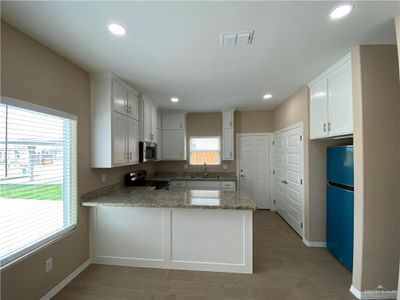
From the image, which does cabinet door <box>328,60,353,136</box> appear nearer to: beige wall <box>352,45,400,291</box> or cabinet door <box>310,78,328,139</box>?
cabinet door <box>310,78,328,139</box>

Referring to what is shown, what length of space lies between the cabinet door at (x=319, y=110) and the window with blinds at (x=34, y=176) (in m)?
3.20

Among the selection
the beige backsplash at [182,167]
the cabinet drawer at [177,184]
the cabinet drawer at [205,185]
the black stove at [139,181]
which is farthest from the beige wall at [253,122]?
the black stove at [139,181]

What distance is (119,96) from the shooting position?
9.13 ft

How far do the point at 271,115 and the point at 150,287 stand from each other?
14.5 feet

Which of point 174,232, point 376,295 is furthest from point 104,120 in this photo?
point 376,295

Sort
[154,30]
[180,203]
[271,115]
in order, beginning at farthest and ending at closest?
[271,115]
[180,203]
[154,30]

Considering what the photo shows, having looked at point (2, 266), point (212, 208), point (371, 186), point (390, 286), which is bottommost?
point (390, 286)

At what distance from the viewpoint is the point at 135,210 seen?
253cm

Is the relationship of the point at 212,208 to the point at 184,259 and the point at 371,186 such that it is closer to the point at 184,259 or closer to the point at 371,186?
the point at 184,259

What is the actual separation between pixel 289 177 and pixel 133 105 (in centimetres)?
320

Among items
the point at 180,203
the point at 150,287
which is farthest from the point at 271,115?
the point at 150,287

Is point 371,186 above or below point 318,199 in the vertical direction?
above

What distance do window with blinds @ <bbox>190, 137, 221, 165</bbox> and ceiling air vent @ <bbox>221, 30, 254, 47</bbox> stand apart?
11.2 feet

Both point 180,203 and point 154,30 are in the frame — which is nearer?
point 154,30
